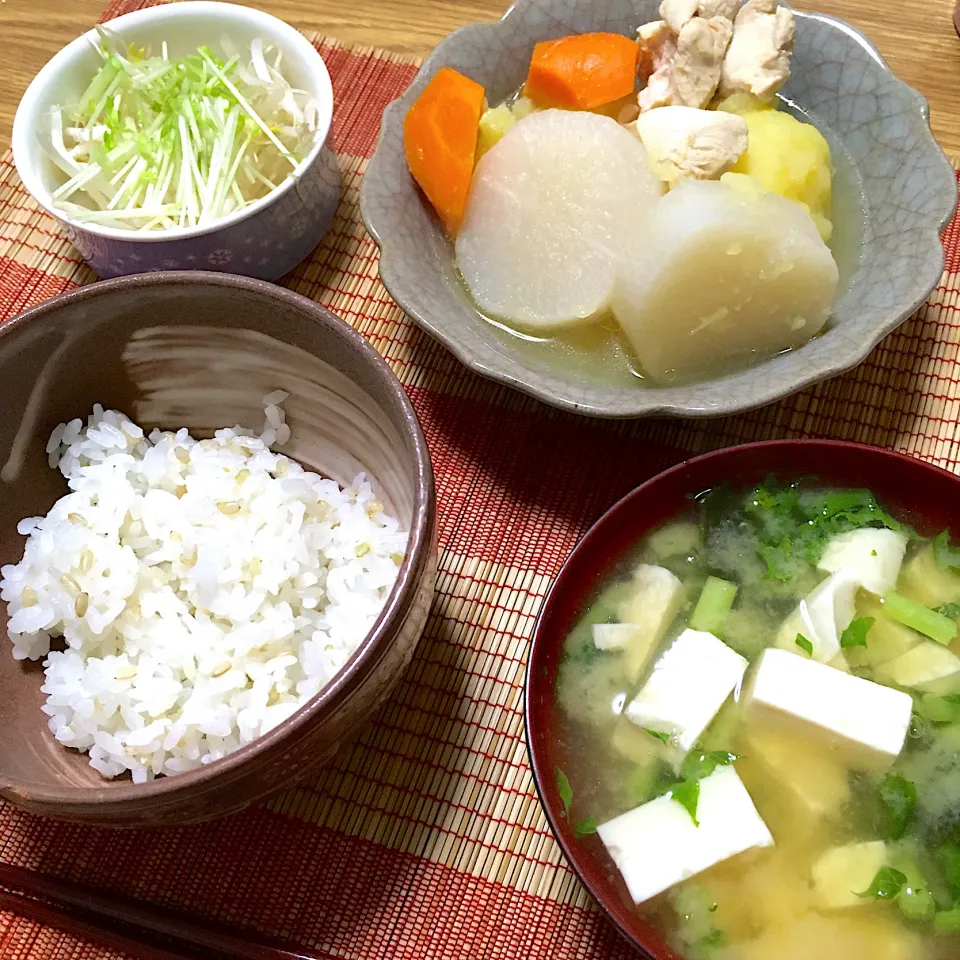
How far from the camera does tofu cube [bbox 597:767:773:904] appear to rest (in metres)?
1.20

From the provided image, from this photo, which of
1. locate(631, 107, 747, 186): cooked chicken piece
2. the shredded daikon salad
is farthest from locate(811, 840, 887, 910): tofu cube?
the shredded daikon salad

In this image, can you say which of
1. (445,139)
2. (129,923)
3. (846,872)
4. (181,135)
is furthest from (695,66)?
(129,923)

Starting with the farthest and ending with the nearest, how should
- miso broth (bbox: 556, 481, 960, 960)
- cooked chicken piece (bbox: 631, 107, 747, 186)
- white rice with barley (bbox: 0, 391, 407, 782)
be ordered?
1. cooked chicken piece (bbox: 631, 107, 747, 186)
2. white rice with barley (bbox: 0, 391, 407, 782)
3. miso broth (bbox: 556, 481, 960, 960)

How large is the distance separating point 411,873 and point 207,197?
1.28 metres

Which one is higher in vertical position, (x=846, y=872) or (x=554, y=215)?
(x=554, y=215)

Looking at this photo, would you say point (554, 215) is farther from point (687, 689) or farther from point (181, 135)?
point (687, 689)

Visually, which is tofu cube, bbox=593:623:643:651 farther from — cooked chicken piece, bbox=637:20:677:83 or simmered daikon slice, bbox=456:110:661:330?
cooked chicken piece, bbox=637:20:677:83

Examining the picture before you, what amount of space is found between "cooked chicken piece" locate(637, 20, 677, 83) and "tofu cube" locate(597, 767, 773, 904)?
53.7 inches

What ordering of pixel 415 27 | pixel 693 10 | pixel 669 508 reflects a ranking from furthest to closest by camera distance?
pixel 415 27 < pixel 693 10 < pixel 669 508

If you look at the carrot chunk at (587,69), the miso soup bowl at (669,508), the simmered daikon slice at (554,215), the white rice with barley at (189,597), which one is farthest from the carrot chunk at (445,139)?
the miso soup bowl at (669,508)

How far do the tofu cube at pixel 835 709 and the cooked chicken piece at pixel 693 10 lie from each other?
1230 mm

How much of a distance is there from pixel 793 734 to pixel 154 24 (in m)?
1.81

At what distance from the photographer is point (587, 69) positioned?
1.82 metres

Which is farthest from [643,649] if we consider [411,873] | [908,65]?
[908,65]
